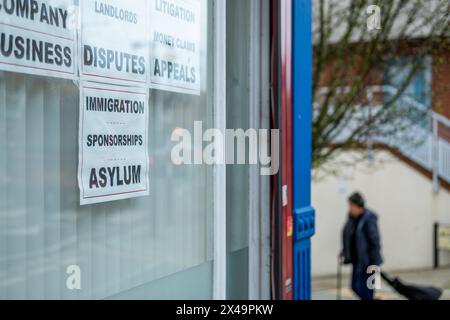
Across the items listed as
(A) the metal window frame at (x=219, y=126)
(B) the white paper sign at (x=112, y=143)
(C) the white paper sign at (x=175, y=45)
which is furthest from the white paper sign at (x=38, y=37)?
(A) the metal window frame at (x=219, y=126)

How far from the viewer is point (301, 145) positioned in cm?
395

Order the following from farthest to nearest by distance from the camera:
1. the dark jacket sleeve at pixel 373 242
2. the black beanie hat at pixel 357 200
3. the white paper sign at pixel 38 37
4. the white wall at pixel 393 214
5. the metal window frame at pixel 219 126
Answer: the white wall at pixel 393 214
the black beanie hat at pixel 357 200
the dark jacket sleeve at pixel 373 242
the metal window frame at pixel 219 126
the white paper sign at pixel 38 37

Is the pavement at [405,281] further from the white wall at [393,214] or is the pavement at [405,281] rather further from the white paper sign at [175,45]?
the white paper sign at [175,45]

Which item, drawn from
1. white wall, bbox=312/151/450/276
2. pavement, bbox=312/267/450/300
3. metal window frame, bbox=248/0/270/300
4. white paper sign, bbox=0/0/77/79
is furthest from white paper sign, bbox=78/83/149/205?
white wall, bbox=312/151/450/276

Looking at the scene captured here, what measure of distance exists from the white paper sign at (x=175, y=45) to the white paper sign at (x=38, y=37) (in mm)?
576

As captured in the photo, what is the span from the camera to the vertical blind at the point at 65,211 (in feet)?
7.68

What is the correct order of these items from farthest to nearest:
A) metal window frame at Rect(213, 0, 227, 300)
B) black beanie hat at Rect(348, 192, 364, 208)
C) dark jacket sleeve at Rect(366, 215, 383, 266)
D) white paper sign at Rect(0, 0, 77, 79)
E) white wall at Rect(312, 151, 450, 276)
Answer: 1. white wall at Rect(312, 151, 450, 276)
2. black beanie hat at Rect(348, 192, 364, 208)
3. dark jacket sleeve at Rect(366, 215, 383, 266)
4. metal window frame at Rect(213, 0, 227, 300)
5. white paper sign at Rect(0, 0, 77, 79)

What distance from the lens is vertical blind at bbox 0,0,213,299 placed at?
2.34 metres

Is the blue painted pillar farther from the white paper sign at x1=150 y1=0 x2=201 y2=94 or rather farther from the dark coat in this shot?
the dark coat

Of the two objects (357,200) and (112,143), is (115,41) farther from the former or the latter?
(357,200)

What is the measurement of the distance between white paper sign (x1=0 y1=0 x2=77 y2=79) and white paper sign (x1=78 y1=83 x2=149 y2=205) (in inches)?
6.4

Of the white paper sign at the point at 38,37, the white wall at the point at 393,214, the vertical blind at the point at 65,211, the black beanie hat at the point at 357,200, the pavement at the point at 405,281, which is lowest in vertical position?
the pavement at the point at 405,281

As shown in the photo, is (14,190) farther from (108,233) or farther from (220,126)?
(220,126)

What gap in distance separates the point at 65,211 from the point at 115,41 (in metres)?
0.76
